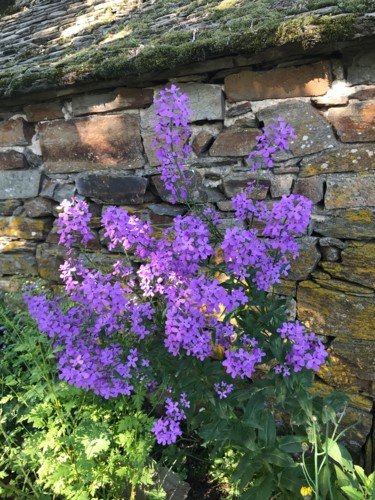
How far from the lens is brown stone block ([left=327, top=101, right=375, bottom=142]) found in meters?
2.32

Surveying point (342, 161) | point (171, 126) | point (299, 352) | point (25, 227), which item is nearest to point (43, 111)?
point (25, 227)

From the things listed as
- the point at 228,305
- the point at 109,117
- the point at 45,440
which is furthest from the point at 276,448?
the point at 109,117

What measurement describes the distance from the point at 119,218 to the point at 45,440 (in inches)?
54.0

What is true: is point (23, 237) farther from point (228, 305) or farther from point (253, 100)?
point (228, 305)

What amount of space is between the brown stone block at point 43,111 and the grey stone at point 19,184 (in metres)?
0.43

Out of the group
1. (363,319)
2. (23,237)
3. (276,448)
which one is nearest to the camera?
(276,448)

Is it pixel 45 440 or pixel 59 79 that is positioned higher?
pixel 59 79

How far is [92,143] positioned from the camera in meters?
3.12

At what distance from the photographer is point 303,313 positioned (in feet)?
8.72

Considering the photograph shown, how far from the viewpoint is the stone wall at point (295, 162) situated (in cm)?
239

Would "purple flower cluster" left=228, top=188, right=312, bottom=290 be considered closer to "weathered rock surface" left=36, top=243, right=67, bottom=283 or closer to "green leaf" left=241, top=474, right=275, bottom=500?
"green leaf" left=241, top=474, right=275, bottom=500

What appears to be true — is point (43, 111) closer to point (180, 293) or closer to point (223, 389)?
point (180, 293)

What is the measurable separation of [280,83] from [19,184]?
2268 millimetres

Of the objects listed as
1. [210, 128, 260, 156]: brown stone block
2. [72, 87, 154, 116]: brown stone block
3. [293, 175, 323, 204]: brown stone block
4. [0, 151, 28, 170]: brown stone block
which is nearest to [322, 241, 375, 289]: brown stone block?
[293, 175, 323, 204]: brown stone block
